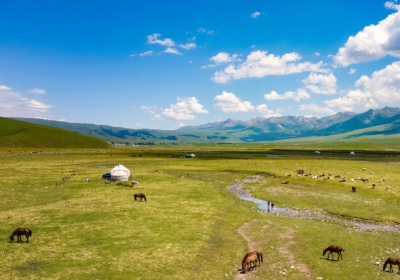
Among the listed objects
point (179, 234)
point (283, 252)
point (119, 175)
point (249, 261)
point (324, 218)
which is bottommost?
point (324, 218)

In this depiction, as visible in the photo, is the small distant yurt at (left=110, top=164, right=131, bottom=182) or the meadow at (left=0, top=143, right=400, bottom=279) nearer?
the meadow at (left=0, top=143, right=400, bottom=279)

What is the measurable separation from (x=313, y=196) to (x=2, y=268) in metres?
54.0

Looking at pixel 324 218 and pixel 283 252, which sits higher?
pixel 283 252

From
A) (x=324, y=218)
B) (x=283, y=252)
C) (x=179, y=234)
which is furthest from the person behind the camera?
(x=324, y=218)

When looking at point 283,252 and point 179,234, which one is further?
point 179,234

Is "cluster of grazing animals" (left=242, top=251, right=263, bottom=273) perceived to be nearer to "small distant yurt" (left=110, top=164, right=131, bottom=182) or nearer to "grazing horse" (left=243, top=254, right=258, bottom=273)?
"grazing horse" (left=243, top=254, right=258, bottom=273)

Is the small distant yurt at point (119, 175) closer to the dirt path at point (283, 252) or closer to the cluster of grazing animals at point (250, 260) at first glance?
the dirt path at point (283, 252)

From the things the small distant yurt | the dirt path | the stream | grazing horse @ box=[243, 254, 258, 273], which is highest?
the small distant yurt

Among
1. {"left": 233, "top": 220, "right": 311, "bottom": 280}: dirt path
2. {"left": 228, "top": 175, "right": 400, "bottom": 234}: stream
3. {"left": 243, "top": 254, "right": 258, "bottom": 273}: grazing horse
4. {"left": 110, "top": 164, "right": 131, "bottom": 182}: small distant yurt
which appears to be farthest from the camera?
{"left": 110, "top": 164, "right": 131, "bottom": 182}: small distant yurt

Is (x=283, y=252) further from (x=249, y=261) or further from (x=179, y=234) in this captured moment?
(x=179, y=234)

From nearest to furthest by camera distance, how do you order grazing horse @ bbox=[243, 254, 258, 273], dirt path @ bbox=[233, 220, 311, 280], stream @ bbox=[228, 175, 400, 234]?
dirt path @ bbox=[233, 220, 311, 280], grazing horse @ bbox=[243, 254, 258, 273], stream @ bbox=[228, 175, 400, 234]

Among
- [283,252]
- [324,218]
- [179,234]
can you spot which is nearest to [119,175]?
[179,234]

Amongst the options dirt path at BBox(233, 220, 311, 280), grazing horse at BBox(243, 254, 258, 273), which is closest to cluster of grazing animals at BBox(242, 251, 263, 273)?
grazing horse at BBox(243, 254, 258, 273)

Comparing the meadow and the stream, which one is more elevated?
the meadow
